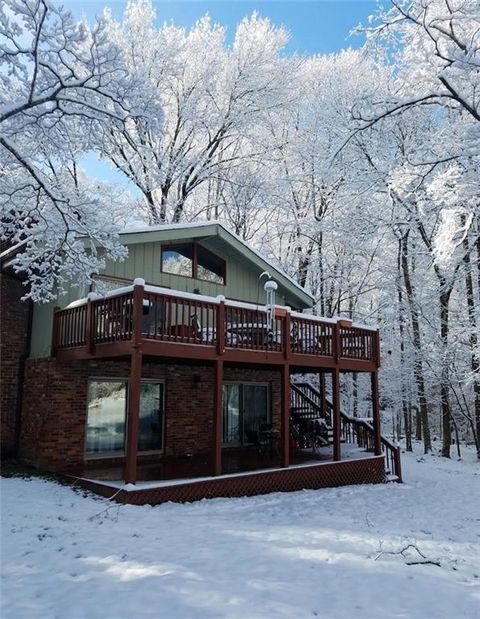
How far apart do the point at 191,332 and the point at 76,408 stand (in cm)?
294

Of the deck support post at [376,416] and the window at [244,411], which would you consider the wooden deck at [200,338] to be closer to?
the deck support post at [376,416]

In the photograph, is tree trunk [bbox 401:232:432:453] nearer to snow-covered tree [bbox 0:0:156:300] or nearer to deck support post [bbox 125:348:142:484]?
deck support post [bbox 125:348:142:484]

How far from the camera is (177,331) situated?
8.51 meters

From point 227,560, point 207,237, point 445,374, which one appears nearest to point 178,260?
point 207,237

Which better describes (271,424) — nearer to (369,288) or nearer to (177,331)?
(177,331)

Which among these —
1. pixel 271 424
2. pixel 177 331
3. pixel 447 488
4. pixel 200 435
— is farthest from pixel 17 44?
pixel 447 488

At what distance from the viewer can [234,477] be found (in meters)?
8.73

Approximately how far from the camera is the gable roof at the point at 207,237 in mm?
10492

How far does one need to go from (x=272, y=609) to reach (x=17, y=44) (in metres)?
7.01

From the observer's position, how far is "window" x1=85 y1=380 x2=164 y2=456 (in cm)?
1009

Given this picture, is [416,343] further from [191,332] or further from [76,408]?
[76,408]

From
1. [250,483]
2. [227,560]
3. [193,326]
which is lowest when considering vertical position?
[227,560]

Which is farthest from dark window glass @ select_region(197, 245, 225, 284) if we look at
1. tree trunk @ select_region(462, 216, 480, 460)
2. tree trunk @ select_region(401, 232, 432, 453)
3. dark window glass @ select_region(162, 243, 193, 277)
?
tree trunk @ select_region(401, 232, 432, 453)

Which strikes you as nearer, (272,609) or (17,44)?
(272,609)
